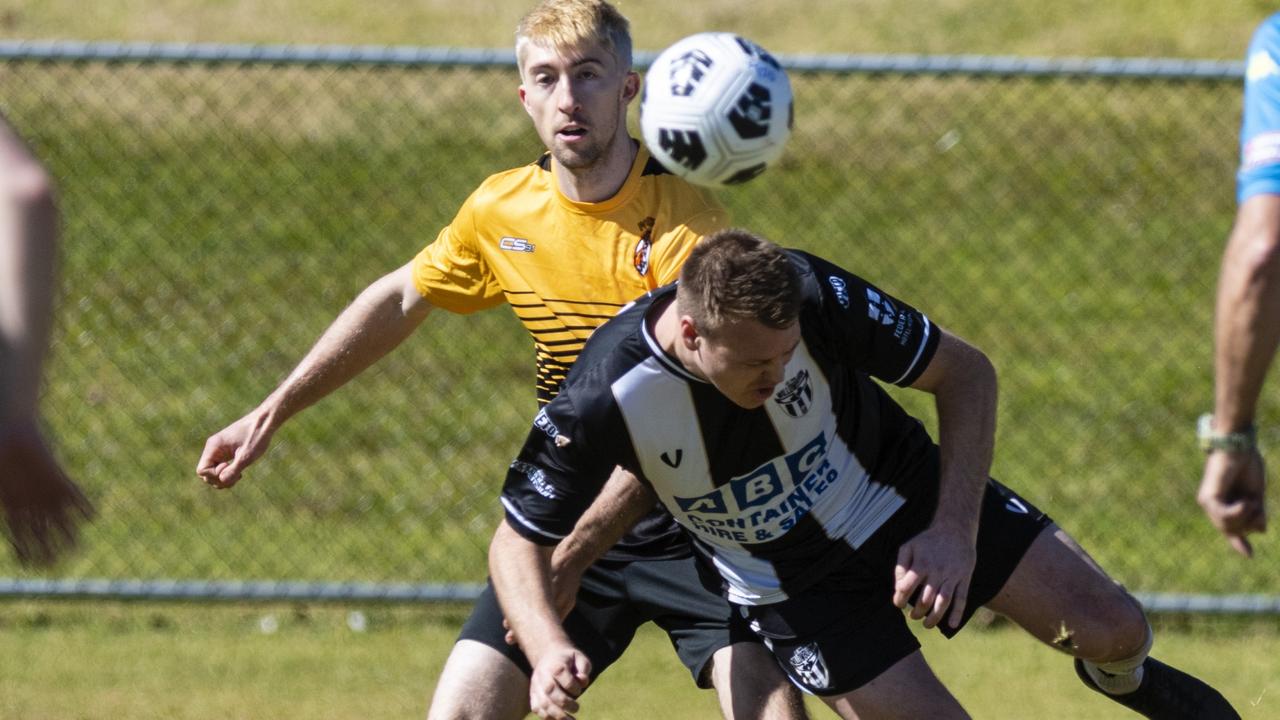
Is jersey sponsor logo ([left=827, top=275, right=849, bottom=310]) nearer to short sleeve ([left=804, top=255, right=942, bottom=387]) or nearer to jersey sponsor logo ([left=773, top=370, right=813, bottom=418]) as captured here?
short sleeve ([left=804, top=255, right=942, bottom=387])

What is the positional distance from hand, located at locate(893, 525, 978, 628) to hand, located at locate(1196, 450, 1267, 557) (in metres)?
0.79

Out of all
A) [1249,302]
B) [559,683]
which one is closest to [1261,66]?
[1249,302]

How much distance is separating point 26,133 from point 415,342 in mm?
2696

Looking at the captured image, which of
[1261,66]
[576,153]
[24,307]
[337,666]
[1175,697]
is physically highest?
[24,307]

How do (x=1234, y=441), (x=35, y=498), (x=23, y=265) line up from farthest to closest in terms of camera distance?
(x=1234, y=441)
(x=35, y=498)
(x=23, y=265)

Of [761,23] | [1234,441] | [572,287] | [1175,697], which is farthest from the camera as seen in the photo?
[761,23]

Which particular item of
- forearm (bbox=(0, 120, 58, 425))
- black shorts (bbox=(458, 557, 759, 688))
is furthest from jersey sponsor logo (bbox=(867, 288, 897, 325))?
forearm (bbox=(0, 120, 58, 425))

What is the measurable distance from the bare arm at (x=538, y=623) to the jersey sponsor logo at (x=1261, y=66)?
1.88 meters

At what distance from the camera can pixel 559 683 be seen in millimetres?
3869

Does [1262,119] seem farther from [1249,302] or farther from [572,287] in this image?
[572,287]

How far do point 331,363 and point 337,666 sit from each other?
86.5 inches

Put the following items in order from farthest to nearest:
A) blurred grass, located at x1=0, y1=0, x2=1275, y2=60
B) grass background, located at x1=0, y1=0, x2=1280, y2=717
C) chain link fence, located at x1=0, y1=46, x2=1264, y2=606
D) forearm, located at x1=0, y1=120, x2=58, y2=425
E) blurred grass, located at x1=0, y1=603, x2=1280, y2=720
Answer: blurred grass, located at x1=0, y1=0, x2=1275, y2=60 < chain link fence, located at x1=0, y1=46, x2=1264, y2=606 < grass background, located at x1=0, y1=0, x2=1280, y2=717 < blurred grass, located at x1=0, y1=603, x2=1280, y2=720 < forearm, located at x1=0, y1=120, x2=58, y2=425

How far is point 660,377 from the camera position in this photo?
4223 mm

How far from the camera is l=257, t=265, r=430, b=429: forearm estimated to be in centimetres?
490
